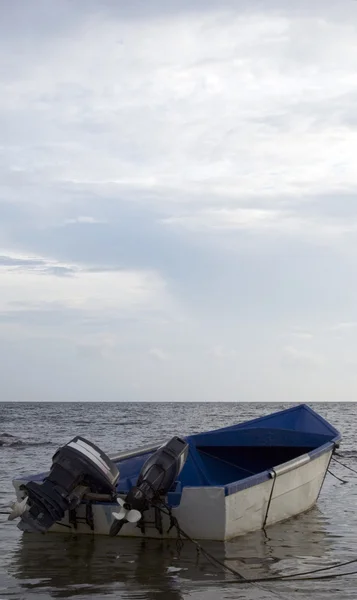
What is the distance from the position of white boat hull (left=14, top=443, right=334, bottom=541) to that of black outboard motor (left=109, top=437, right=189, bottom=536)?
31 cm

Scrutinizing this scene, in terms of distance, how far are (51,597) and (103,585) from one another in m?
0.60

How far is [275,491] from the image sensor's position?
9523mm

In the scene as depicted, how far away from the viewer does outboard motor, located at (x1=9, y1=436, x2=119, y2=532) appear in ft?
24.7

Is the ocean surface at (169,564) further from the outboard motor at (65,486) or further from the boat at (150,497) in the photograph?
the outboard motor at (65,486)

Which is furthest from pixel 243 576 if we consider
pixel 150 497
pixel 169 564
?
pixel 150 497

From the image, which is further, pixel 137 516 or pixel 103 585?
pixel 137 516

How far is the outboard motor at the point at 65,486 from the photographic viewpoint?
7527mm

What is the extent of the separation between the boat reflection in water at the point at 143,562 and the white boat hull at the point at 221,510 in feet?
0.43

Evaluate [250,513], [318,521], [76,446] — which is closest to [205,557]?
[250,513]

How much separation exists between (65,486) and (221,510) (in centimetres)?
187

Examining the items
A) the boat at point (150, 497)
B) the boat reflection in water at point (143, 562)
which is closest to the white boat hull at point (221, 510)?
the boat at point (150, 497)

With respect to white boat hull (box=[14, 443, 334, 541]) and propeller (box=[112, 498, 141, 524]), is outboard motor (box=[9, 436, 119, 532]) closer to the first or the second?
propeller (box=[112, 498, 141, 524])

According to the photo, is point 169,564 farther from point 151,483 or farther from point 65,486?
point 65,486

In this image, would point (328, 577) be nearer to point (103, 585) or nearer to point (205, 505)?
point (205, 505)
